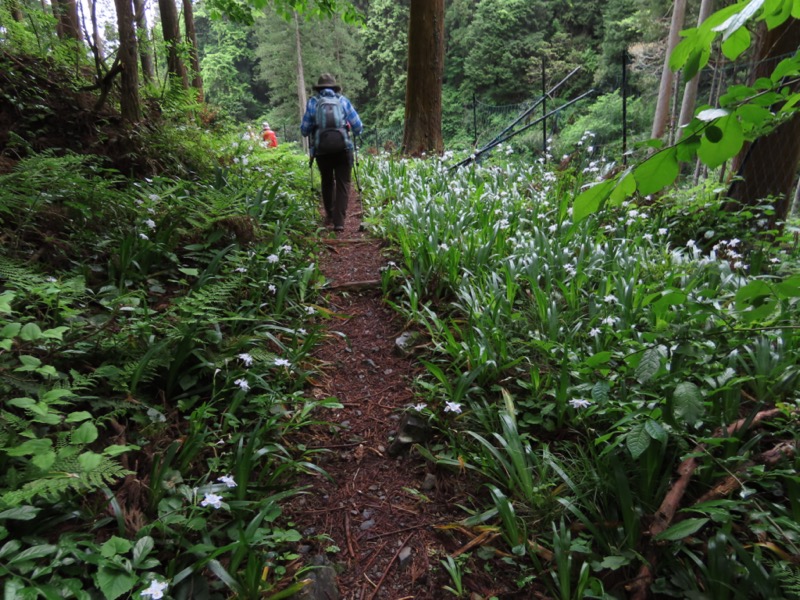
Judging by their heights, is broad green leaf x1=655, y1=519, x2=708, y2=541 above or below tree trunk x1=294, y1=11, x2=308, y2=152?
below

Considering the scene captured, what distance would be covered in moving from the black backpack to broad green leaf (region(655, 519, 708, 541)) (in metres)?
5.12

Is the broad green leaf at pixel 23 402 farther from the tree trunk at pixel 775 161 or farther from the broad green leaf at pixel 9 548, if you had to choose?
the tree trunk at pixel 775 161

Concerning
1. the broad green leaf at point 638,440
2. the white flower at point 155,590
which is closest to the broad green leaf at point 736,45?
the broad green leaf at point 638,440

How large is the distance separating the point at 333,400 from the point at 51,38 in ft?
19.1

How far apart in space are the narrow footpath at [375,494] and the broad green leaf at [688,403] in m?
0.98

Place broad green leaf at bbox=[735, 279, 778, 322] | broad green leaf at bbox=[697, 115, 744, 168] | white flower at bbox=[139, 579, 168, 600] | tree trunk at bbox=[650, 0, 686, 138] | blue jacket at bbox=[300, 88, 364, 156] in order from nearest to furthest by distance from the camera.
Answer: broad green leaf at bbox=[697, 115, 744, 168] < broad green leaf at bbox=[735, 279, 778, 322] < white flower at bbox=[139, 579, 168, 600] < blue jacket at bbox=[300, 88, 364, 156] < tree trunk at bbox=[650, 0, 686, 138]

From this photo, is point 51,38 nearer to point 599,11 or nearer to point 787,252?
point 787,252

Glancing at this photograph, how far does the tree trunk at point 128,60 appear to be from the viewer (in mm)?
3791

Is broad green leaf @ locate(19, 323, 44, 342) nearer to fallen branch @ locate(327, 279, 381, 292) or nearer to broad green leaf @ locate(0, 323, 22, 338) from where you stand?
broad green leaf @ locate(0, 323, 22, 338)

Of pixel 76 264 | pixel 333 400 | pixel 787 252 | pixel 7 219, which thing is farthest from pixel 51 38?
pixel 787 252

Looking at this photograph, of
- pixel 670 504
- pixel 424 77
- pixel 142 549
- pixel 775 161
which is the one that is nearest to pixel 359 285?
pixel 142 549

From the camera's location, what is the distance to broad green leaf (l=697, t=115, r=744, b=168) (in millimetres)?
887

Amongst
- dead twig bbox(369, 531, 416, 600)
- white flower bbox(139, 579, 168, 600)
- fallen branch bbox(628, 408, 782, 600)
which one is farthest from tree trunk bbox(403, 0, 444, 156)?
white flower bbox(139, 579, 168, 600)

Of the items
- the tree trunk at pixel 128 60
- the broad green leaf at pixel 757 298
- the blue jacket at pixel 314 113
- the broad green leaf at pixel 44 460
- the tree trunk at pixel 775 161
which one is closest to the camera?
the broad green leaf at pixel 757 298
